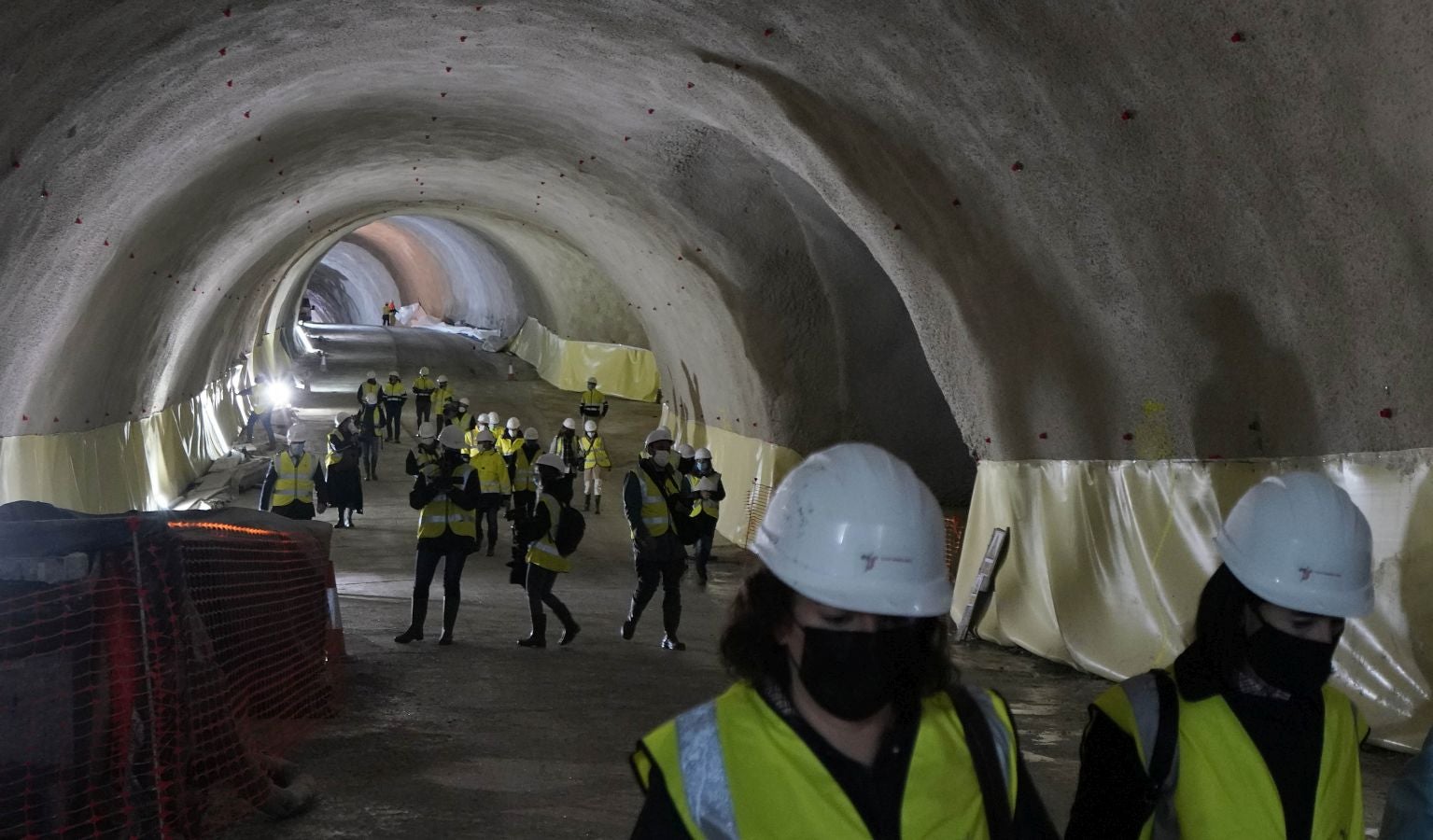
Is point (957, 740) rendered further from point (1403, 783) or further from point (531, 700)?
point (531, 700)

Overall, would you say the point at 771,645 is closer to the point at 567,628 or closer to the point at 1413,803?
the point at 1413,803

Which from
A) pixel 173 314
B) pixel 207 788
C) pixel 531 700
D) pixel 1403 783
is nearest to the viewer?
pixel 1403 783

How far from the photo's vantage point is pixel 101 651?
5.46 metres

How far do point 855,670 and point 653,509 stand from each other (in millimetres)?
8488

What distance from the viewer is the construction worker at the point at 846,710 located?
231 cm

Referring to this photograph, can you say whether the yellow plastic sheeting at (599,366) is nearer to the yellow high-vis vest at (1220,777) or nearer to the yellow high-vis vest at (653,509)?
the yellow high-vis vest at (653,509)

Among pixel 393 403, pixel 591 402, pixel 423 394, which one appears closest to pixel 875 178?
pixel 591 402

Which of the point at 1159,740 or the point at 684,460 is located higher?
the point at 684,460

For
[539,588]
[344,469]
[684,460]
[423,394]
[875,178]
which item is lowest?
[539,588]

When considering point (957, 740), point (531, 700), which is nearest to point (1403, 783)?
point (957, 740)

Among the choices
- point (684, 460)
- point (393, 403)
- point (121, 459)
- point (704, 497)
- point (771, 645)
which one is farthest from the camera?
point (393, 403)

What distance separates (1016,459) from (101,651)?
740cm

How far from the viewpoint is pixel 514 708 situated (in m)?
8.89

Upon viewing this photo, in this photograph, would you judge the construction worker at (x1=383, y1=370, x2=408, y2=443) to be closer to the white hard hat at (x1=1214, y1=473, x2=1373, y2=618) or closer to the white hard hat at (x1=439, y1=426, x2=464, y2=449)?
the white hard hat at (x1=439, y1=426, x2=464, y2=449)
